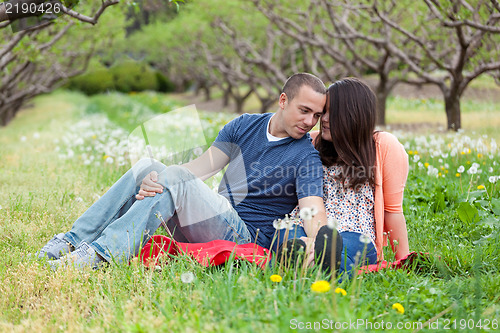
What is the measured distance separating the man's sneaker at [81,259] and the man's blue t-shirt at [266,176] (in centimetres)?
101

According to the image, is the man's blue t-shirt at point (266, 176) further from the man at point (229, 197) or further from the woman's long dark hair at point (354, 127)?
the woman's long dark hair at point (354, 127)

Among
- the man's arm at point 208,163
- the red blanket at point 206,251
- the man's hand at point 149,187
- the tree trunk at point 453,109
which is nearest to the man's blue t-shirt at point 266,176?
the man's arm at point 208,163

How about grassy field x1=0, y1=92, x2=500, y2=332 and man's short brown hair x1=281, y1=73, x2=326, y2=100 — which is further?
man's short brown hair x1=281, y1=73, x2=326, y2=100

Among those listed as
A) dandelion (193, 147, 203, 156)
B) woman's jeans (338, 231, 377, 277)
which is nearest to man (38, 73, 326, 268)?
woman's jeans (338, 231, 377, 277)

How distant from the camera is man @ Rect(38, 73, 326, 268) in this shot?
9.89ft

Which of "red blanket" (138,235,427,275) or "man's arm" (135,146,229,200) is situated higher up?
"man's arm" (135,146,229,200)

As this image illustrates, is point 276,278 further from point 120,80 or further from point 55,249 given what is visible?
point 120,80

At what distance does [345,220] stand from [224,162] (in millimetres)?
1063

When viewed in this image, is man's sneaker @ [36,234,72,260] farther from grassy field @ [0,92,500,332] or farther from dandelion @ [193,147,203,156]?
dandelion @ [193,147,203,156]

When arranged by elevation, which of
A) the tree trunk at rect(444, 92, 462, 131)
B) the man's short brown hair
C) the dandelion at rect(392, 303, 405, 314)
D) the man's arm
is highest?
the man's short brown hair

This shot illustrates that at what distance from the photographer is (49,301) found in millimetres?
2627

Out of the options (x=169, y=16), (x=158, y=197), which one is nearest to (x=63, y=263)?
(x=158, y=197)

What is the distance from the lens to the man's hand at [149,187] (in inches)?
121

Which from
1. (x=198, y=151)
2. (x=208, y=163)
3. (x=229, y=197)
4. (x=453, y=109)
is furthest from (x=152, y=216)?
(x=453, y=109)
